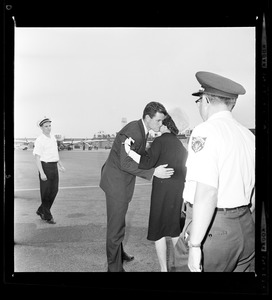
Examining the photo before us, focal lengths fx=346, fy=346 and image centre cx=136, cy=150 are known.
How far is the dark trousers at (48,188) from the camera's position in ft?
7.43

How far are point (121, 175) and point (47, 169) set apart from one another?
491 mm

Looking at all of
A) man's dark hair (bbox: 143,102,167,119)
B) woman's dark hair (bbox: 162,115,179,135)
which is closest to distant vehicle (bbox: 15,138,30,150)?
man's dark hair (bbox: 143,102,167,119)

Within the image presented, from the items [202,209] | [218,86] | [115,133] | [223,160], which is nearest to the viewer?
[202,209]

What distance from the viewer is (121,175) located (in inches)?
90.3

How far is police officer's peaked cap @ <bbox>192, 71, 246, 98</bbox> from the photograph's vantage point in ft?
7.09

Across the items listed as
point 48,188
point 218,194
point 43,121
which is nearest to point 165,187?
point 218,194

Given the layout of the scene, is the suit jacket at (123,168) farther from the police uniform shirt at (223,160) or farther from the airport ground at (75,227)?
the police uniform shirt at (223,160)

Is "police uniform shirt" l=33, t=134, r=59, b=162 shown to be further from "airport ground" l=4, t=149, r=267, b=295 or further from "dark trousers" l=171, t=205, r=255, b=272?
"dark trousers" l=171, t=205, r=255, b=272

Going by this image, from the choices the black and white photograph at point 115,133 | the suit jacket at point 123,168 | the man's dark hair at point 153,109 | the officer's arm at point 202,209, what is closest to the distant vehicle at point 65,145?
the black and white photograph at point 115,133

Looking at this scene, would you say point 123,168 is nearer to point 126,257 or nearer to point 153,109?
point 153,109
